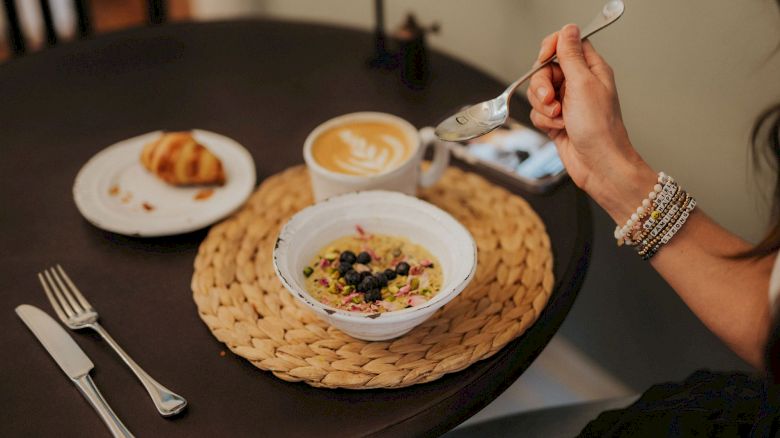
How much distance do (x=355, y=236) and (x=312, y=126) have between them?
1.29 ft

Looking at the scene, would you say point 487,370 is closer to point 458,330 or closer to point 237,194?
point 458,330

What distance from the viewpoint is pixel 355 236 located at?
3.30 ft

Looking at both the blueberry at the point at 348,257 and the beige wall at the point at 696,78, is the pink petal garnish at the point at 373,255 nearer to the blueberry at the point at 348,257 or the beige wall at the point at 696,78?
the blueberry at the point at 348,257

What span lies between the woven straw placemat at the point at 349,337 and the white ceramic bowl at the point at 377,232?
42 mm

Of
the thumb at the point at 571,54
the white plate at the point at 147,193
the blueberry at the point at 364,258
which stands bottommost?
the white plate at the point at 147,193

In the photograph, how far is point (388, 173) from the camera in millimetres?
1032

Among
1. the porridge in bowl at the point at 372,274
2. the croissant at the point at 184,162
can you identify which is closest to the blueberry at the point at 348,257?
the porridge in bowl at the point at 372,274

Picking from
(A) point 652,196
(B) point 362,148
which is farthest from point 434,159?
(A) point 652,196

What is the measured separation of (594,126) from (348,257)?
368 millimetres

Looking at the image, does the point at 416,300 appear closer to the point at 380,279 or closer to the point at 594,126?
the point at 380,279

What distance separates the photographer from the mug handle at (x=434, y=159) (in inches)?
Result: 43.6

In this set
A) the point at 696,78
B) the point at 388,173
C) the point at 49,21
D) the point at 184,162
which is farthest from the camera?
the point at 49,21

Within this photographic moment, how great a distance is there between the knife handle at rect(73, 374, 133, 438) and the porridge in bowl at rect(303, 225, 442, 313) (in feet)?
0.88

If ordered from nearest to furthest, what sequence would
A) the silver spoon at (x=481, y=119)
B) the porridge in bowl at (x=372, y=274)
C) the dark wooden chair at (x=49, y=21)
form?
1. the porridge in bowl at (x=372, y=274)
2. the silver spoon at (x=481, y=119)
3. the dark wooden chair at (x=49, y=21)
